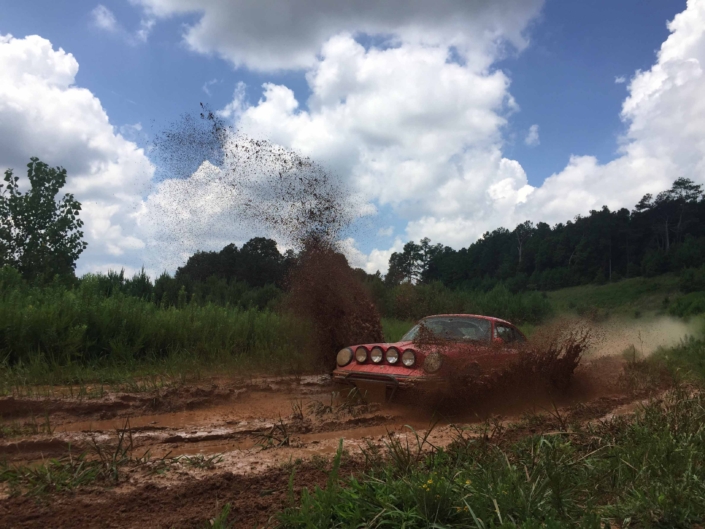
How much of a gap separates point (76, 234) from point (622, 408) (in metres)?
29.2

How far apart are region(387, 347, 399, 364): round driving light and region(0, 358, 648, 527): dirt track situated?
437mm

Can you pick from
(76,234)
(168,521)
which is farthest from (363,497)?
(76,234)

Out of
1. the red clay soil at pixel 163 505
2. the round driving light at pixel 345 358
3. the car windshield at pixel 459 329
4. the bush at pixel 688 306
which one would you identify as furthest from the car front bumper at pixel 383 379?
the bush at pixel 688 306

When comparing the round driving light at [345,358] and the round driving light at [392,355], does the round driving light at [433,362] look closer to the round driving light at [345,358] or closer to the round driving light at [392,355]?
the round driving light at [392,355]

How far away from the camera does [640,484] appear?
3.24 metres

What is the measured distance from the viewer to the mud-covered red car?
20.2 ft

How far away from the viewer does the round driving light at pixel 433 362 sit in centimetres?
611

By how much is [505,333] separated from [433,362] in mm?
1914

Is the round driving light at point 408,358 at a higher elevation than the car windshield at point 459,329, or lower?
lower

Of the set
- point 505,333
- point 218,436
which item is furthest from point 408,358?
point 218,436

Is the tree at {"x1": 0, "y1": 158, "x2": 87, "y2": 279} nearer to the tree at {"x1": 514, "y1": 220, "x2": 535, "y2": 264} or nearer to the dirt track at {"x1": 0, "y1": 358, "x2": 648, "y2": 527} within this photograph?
the dirt track at {"x1": 0, "y1": 358, "x2": 648, "y2": 527}

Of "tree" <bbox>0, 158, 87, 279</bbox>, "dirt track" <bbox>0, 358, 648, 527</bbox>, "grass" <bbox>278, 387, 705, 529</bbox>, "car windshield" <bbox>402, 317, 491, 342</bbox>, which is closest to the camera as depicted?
"grass" <bbox>278, 387, 705, 529</bbox>

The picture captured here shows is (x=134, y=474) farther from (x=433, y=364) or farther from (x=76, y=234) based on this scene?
(x=76, y=234)

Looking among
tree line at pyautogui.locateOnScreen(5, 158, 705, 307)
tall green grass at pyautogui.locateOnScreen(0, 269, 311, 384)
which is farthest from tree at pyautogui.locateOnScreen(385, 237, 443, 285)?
tall green grass at pyautogui.locateOnScreen(0, 269, 311, 384)
